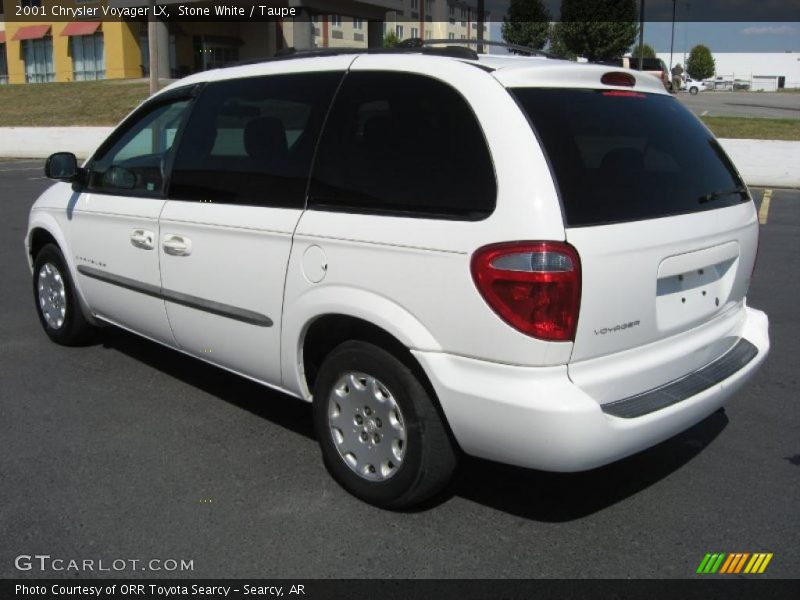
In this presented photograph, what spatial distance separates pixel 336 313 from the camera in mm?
3246

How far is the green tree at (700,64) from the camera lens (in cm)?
9931

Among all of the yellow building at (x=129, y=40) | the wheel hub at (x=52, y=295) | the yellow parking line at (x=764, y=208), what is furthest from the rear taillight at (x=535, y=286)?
the yellow building at (x=129, y=40)

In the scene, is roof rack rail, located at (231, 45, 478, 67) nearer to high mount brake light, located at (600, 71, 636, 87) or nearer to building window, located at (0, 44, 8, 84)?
high mount brake light, located at (600, 71, 636, 87)

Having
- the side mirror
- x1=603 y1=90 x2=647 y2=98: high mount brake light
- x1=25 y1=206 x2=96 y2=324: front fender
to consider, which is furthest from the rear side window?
x1=25 y1=206 x2=96 y2=324: front fender

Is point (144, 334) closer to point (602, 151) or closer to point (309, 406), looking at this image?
point (309, 406)

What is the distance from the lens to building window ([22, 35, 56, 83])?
5041 cm

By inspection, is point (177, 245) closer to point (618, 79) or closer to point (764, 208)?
point (618, 79)

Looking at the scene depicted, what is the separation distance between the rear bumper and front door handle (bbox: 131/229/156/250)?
190 cm

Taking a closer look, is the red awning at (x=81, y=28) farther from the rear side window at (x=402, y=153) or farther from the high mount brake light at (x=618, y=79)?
the high mount brake light at (x=618, y=79)

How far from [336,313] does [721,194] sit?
176cm

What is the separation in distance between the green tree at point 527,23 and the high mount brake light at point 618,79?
173 ft

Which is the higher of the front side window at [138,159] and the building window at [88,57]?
the building window at [88,57]

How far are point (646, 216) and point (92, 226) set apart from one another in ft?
10.6

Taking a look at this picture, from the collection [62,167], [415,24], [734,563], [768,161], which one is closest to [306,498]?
[734,563]
